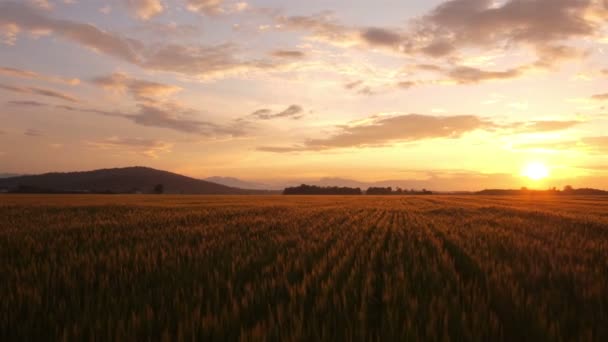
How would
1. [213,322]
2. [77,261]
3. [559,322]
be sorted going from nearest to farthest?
[213,322] < [559,322] < [77,261]

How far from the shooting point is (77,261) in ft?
18.1

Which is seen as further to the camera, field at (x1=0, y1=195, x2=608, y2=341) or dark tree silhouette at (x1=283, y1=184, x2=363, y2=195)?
dark tree silhouette at (x1=283, y1=184, x2=363, y2=195)

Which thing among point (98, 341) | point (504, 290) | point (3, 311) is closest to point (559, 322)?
point (504, 290)

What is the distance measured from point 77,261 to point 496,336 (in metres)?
5.36

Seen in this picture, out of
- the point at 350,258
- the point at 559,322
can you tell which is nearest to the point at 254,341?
the point at 559,322

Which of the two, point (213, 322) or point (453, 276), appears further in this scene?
point (453, 276)

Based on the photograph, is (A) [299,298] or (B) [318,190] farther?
(B) [318,190]

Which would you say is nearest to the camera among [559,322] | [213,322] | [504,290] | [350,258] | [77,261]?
[213,322]

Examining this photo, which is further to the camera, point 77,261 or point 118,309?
point 77,261

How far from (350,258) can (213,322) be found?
3.82 metres

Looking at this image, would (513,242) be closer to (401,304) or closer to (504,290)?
(504,290)

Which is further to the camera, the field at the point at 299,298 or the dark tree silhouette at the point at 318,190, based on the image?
the dark tree silhouette at the point at 318,190

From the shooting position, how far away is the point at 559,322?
3115 millimetres

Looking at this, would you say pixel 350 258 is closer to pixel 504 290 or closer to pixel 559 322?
pixel 504 290
